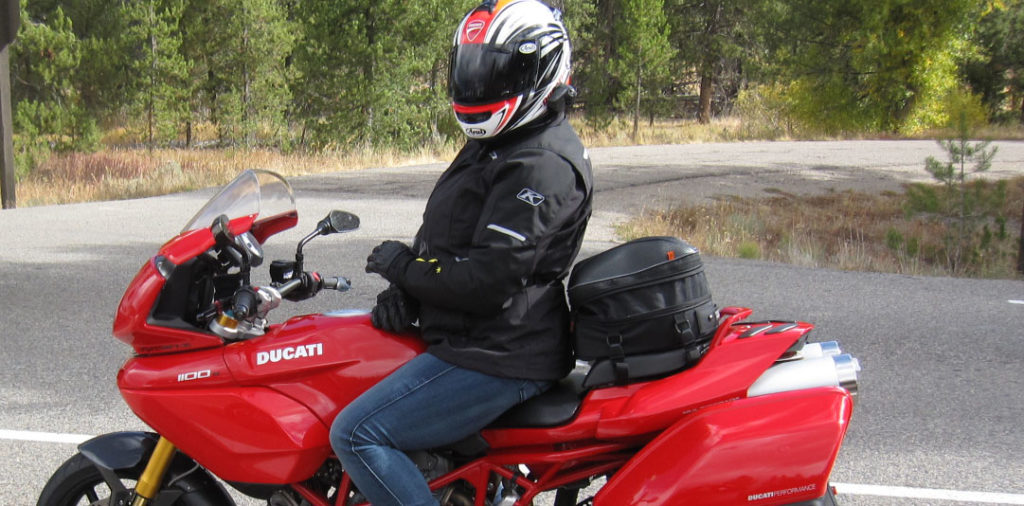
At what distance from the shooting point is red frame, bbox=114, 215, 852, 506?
8.09 feet

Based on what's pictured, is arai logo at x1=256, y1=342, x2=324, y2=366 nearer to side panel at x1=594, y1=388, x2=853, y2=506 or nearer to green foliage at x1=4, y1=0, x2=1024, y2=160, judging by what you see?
side panel at x1=594, y1=388, x2=853, y2=506

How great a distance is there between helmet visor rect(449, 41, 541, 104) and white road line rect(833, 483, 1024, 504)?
8.23 feet

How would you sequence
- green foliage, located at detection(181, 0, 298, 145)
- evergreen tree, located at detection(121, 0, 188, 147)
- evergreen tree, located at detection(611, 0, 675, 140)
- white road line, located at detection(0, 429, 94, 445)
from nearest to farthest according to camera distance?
white road line, located at detection(0, 429, 94, 445)
evergreen tree, located at detection(121, 0, 188, 147)
green foliage, located at detection(181, 0, 298, 145)
evergreen tree, located at detection(611, 0, 675, 140)

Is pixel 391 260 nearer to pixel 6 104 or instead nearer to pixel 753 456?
pixel 753 456

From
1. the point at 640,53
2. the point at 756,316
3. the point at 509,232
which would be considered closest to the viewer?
the point at 509,232

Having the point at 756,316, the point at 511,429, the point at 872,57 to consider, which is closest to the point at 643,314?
the point at 511,429

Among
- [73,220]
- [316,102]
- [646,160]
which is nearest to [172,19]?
[316,102]

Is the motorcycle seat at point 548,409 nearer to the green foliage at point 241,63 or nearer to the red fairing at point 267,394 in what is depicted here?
the red fairing at point 267,394

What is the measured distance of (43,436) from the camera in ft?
A: 15.8

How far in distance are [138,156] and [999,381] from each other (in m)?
26.6

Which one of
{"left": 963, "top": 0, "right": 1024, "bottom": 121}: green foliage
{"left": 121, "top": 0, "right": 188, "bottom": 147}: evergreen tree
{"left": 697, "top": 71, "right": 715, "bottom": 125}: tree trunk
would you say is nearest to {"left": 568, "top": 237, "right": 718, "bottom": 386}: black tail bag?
{"left": 121, "top": 0, "right": 188, "bottom": 147}: evergreen tree

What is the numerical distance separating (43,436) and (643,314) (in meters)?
3.56

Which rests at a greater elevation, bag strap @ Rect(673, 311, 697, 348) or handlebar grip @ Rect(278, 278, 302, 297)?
handlebar grip @ Rect(278, 278, 302, 297)

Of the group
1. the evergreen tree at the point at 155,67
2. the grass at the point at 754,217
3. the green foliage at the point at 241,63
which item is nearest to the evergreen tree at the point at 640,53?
the grass at the point at 754,217
